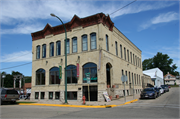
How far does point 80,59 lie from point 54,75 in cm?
548

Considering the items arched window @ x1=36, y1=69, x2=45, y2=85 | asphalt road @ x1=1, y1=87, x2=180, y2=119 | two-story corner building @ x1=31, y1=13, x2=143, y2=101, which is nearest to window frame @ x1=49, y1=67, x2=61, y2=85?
two-story corner building @ x1=31, y1=13, x2=143, y2=101

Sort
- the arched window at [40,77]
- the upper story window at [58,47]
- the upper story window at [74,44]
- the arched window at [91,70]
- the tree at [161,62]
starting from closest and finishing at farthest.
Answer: the arched window at [91,70]
the upper story window at [74,44]
the upper story window at [58,47]
the arched window at [40,77]
the tree at [161,62]

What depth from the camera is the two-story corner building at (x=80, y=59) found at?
807 inches

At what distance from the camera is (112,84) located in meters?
22.4

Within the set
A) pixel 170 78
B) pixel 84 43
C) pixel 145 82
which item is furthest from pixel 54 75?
pixel 170 78

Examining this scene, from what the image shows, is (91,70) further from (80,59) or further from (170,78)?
(170,78)

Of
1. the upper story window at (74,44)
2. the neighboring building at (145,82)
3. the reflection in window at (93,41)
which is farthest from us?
the neighboring building at (145,82)

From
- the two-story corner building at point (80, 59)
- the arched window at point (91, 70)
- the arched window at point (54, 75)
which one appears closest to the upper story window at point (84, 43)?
the two-story corner building at point (80, 59)

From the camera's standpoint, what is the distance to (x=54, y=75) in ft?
80.0

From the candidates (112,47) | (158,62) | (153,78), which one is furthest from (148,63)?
(112,47)

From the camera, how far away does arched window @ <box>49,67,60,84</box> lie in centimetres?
2411

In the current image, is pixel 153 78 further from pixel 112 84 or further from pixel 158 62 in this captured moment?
pixel 158 62

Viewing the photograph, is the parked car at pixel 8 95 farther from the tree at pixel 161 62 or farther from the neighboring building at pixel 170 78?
the neighboring building at pixel 170 78

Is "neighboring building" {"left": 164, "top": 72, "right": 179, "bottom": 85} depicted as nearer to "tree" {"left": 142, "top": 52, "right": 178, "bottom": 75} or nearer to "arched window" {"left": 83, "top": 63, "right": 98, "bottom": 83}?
"tree" {"left": 142, "top": 52, "right": 178, "bottom": 75}
